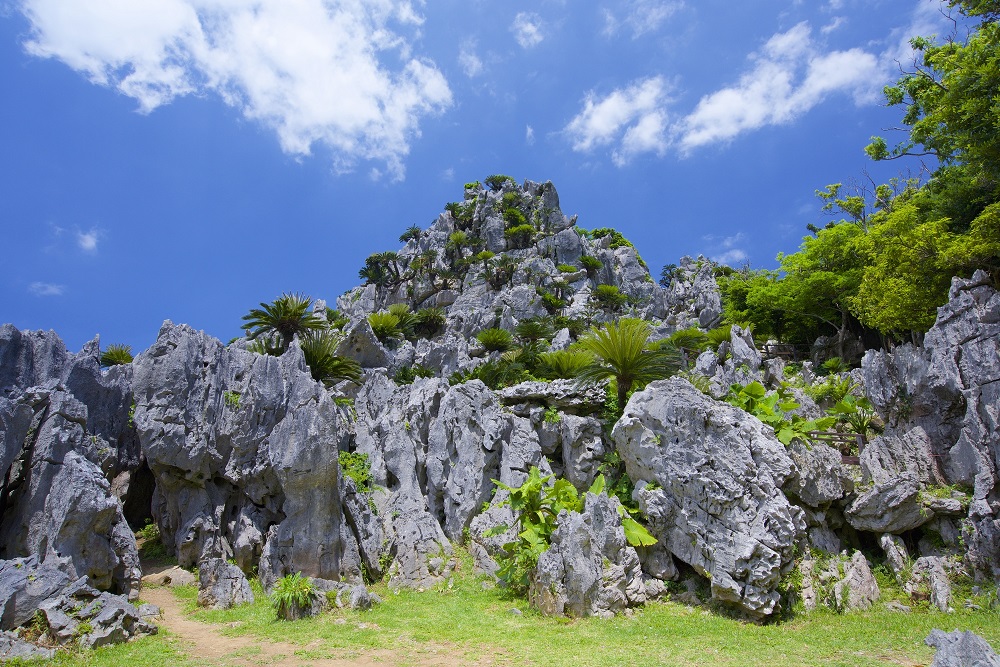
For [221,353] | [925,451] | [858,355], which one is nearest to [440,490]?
[221,353]

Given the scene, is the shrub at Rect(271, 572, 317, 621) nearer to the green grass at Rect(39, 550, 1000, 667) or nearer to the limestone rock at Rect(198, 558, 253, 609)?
the green grass at Rect(39, 550, 1000, 667)

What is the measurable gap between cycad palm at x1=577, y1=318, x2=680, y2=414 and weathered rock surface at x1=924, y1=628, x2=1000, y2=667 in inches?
319

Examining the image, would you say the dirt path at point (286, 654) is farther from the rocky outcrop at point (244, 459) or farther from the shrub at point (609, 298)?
the shrub at point (609, 298)

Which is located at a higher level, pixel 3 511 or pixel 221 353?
pixel 221 353

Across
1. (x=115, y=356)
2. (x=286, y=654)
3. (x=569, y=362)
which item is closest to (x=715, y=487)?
(x=286, y=654)

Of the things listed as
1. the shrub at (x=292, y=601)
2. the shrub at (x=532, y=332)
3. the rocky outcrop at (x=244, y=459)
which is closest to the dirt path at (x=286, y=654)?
the shrub at (x=292, y=601)

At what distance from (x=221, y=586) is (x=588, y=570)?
706 cm

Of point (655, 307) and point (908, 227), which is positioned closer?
point (908, 227)

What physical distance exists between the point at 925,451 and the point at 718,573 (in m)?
5.52

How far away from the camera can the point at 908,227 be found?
17.4 meters

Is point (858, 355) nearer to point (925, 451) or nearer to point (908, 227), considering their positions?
point (908, 227)

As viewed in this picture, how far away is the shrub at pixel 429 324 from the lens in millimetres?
41537

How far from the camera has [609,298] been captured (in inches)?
1842

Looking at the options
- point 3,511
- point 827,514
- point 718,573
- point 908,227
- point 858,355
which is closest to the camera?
point 718,573
